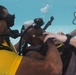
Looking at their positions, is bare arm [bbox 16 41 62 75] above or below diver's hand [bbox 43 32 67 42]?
below

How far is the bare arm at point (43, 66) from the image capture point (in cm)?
144

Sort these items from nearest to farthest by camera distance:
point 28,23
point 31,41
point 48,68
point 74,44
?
1. point 48,68
2. point 74,44
3. point 31,41
4. point 28,23

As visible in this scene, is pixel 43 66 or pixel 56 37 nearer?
pixel 43 66

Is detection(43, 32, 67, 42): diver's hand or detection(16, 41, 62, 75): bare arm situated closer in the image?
detection(16, 41, 62, 75): bare arm

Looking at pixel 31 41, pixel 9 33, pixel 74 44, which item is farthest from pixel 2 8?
pixel 74 44

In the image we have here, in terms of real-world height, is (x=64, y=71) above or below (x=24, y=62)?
below

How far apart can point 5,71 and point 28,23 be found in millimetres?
564

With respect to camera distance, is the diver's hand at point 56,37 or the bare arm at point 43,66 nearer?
the bare arm at point 43,66

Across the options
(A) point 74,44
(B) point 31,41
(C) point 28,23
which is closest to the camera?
(A) point 74,44

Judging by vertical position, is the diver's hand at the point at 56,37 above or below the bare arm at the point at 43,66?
above

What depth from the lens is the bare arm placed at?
144cm

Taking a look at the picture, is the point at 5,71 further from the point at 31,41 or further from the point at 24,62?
the point at 31,41

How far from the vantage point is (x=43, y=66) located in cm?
145

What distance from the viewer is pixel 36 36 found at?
168 centimetres
